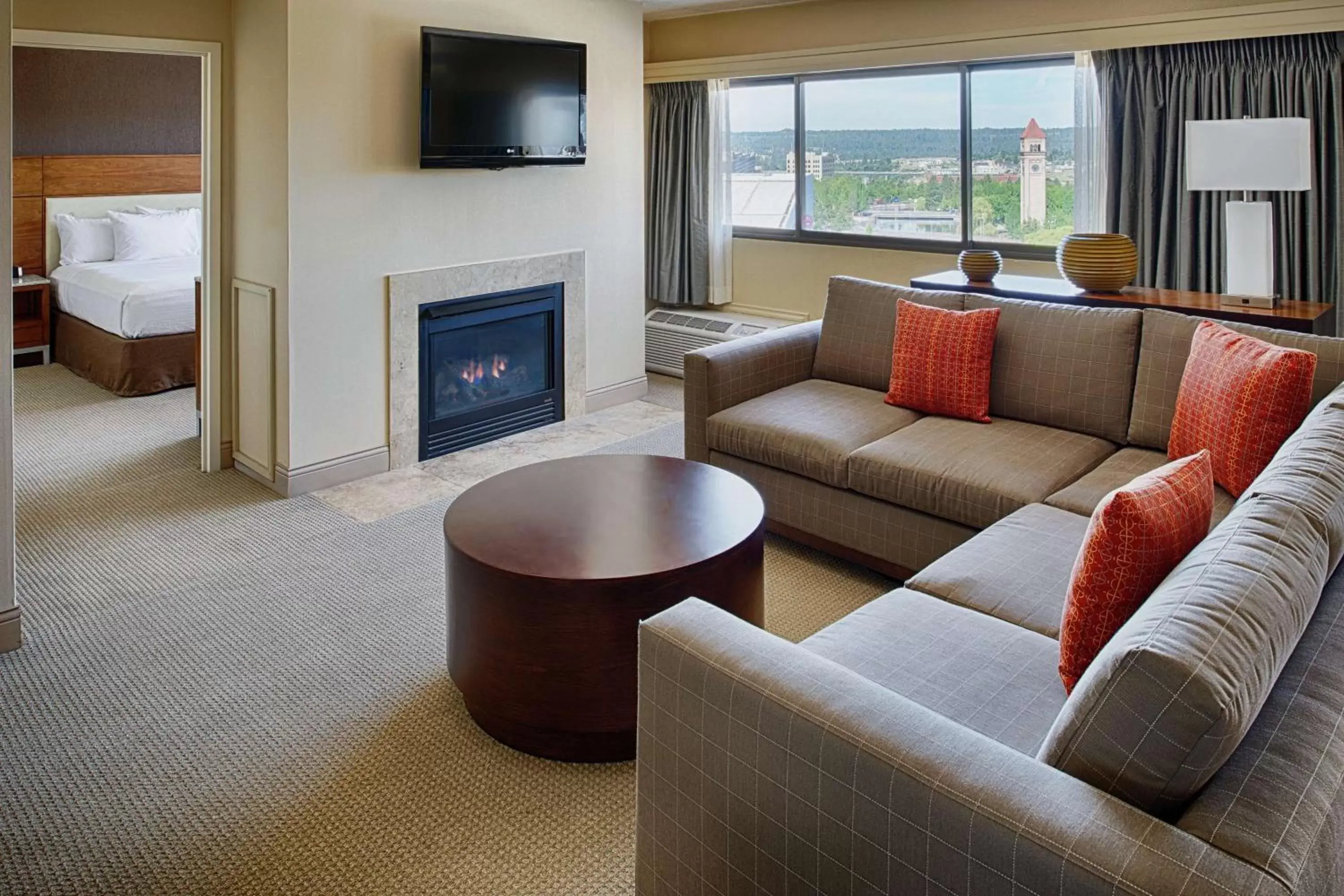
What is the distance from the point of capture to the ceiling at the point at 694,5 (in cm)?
567

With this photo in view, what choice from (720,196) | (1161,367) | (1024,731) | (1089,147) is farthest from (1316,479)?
(720,196)

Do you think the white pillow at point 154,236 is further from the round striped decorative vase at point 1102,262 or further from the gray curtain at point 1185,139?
the gray curtain at point 1185,139

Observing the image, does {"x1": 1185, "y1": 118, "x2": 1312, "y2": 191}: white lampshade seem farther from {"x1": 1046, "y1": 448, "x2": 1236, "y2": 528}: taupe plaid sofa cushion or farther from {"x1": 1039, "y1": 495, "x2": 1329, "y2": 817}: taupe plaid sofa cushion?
{"x1": 1039, "y1": 495, "x2": 1329, "y2": 817}: taupe plaid sofa cushion

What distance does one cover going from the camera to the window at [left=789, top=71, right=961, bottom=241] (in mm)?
5605

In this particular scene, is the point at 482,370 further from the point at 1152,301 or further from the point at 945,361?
the point at 1152,301

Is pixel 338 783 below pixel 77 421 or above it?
below

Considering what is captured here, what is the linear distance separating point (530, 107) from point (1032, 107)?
8.34ft

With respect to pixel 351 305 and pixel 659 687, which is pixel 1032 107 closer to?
pixel 351 305

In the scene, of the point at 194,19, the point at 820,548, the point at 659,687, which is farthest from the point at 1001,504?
the point at 194,19

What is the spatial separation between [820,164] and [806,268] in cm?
64

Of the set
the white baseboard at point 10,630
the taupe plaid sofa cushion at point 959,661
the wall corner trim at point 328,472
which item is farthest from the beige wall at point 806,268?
the white baseboard at point 10,630

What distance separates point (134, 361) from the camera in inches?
231

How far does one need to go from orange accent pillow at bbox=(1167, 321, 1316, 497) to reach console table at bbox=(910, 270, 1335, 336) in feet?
2.27

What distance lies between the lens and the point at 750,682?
1521mm
